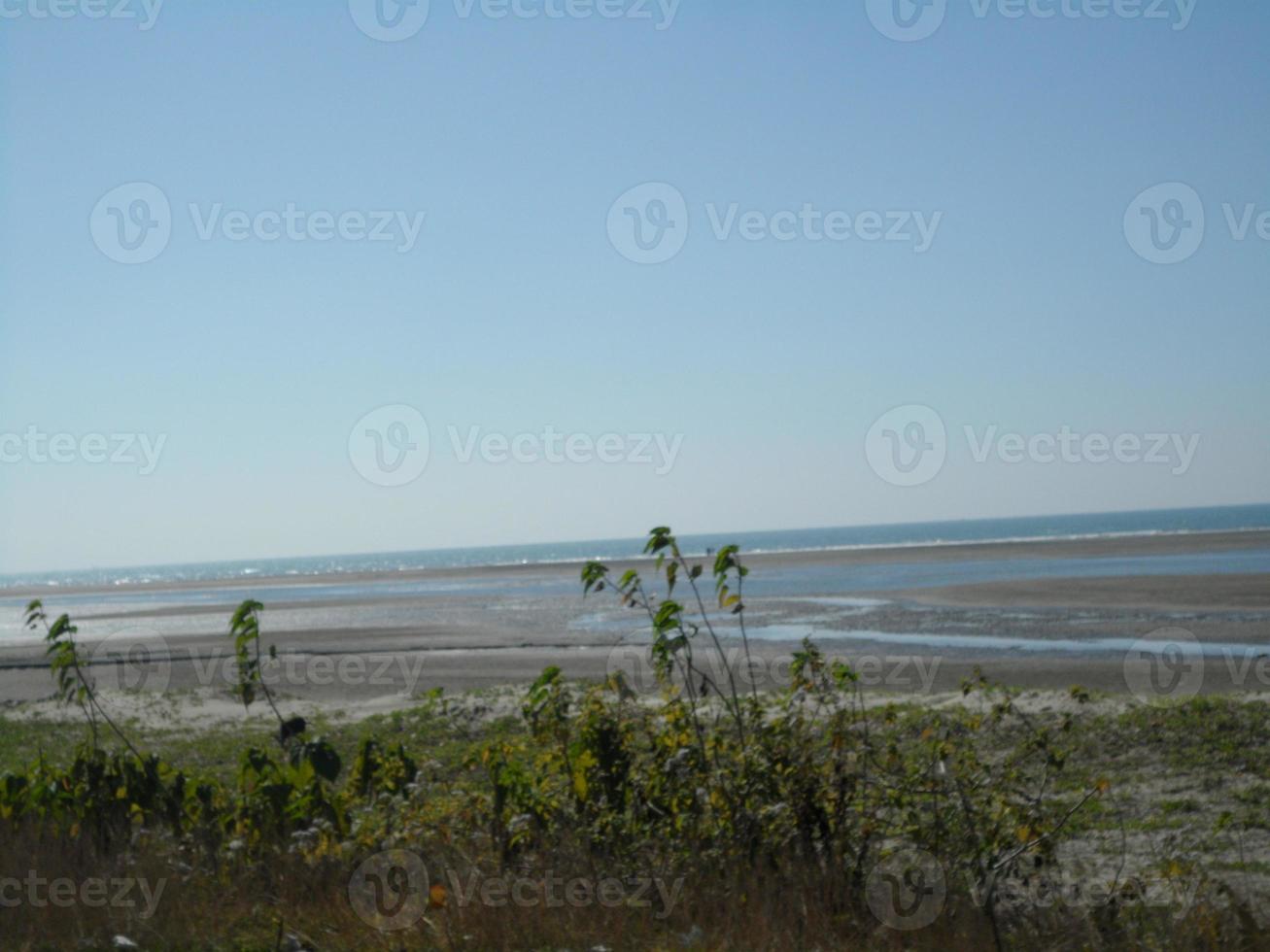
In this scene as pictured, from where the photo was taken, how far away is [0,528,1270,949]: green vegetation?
5340mm

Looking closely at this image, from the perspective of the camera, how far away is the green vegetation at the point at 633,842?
17.5 feet

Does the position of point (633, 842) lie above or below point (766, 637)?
above

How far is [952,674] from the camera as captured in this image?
63.5ft

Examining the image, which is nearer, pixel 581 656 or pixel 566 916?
pixel 566 916

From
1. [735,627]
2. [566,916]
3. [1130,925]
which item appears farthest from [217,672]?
[1130,925]

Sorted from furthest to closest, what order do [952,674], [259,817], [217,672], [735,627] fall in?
[735,627], [217,672], [952,674], [259,817]

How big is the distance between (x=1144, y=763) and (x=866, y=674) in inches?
346

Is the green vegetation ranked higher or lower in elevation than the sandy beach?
higher

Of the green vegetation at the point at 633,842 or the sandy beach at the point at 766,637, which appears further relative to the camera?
the sandy beach at the point at 766,637

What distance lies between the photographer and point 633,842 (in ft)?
19.4

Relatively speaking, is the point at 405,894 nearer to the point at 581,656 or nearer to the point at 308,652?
the point at 581,656

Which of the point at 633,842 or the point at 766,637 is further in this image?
the point at 766,637

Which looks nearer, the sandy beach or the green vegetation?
the green vegetation

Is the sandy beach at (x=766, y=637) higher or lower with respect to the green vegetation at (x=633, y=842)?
lower
